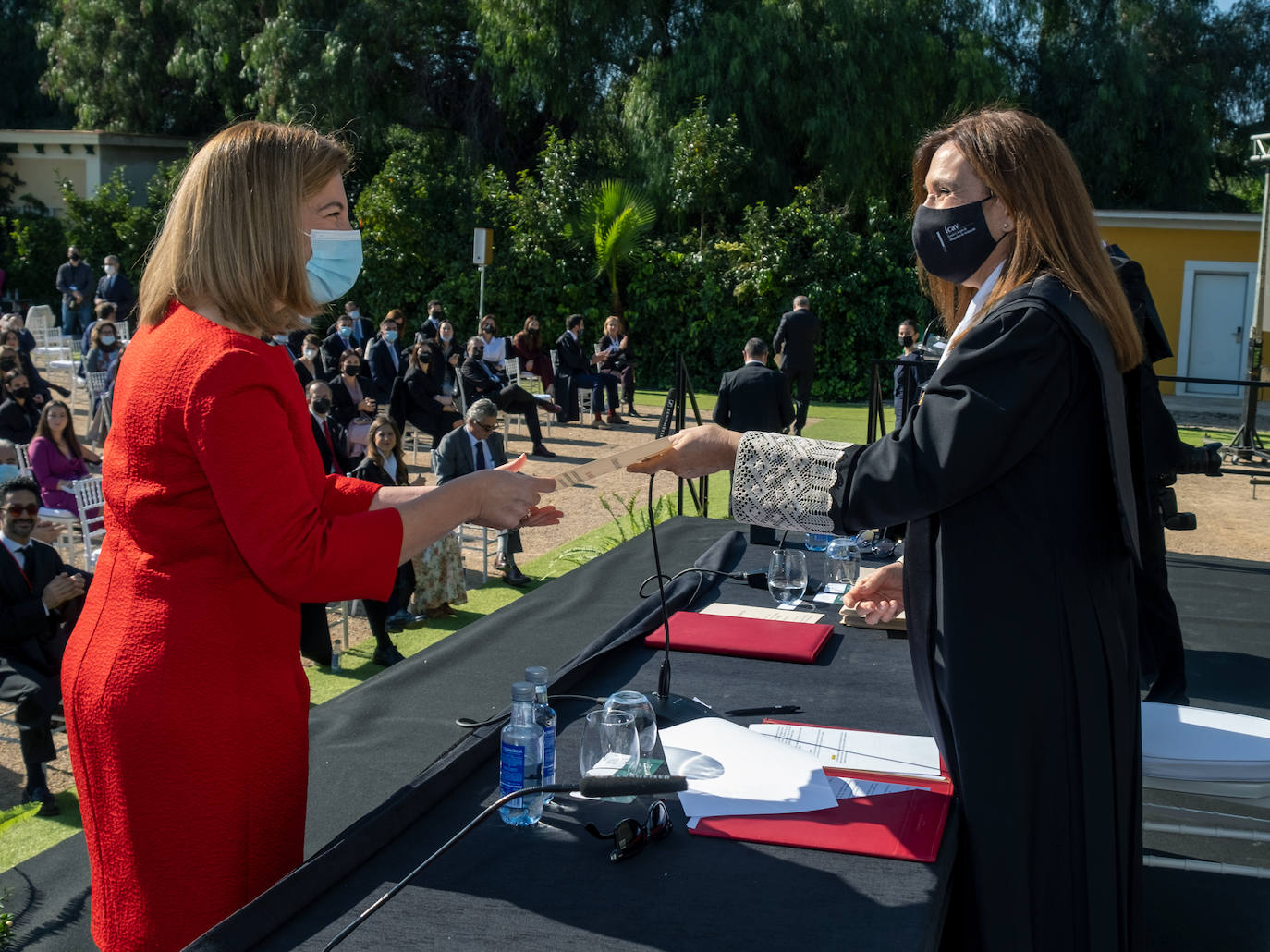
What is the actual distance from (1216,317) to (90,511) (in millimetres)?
19248

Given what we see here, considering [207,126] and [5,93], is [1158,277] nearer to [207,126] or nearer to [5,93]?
[207,126]

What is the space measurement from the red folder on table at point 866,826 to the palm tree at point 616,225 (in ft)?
66.1

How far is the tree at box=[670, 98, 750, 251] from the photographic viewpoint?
21828mm

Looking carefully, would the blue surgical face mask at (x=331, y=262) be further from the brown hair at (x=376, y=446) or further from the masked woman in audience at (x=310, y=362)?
the masked woman in audience at (x=310, y=362)

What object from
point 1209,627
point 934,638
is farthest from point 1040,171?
point 1209,627

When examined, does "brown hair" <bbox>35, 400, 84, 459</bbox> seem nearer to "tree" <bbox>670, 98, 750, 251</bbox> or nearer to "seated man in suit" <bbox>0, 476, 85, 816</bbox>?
"seated man in suit" <bbox>0, 476, 85, 816</bbox>

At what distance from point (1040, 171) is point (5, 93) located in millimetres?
41659

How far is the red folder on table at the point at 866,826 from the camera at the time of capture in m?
1.90

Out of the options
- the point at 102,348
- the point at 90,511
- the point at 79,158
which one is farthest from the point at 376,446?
the point at 79,158

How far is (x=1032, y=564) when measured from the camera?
194 centimetres

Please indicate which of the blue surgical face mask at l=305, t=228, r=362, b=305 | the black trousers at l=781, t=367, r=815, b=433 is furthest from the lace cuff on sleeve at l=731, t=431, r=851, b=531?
the black trousers at l=781, t=367, r=815, b=433

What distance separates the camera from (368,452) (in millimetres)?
8008

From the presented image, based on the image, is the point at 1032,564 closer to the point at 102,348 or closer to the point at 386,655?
the point at 386,655

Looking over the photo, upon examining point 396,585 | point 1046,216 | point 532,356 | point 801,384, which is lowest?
point 396,585
